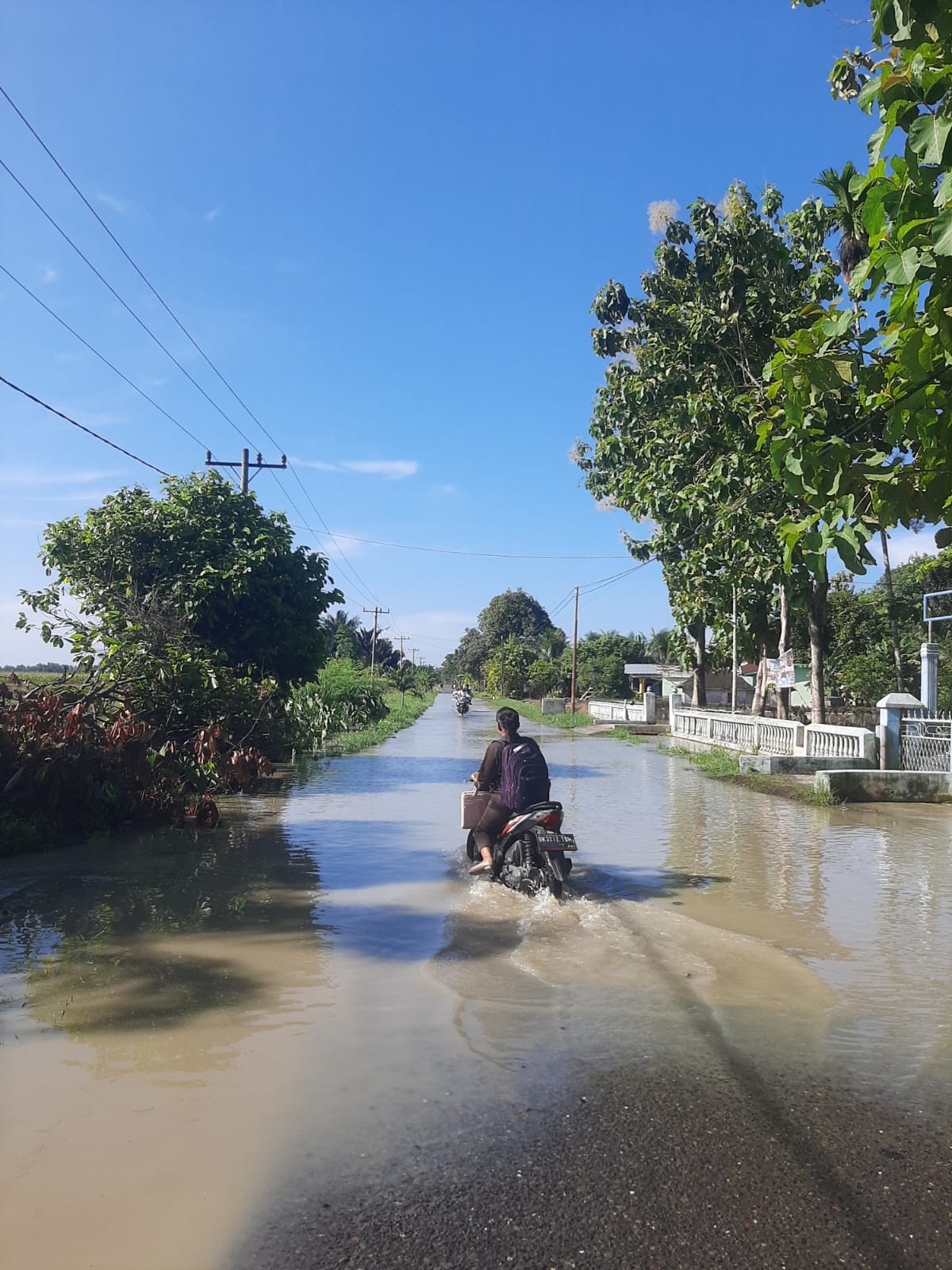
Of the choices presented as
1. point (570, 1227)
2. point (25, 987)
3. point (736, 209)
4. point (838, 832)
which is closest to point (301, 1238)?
point (570, 1227)

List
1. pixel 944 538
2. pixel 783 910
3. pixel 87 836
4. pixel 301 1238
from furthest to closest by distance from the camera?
pixel 87 836 → pixel 783 910 → pixel 944 538 → pixel 301 1238

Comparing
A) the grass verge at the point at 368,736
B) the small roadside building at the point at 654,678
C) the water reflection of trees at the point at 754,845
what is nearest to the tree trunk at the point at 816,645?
the water reflection of trees at the point at 754,845

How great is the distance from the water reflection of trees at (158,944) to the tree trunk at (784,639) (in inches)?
531

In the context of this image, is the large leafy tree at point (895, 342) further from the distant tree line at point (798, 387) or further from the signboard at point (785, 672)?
the signboard at point (785, 672)

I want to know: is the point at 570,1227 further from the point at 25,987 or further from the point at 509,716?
the point at 509,716

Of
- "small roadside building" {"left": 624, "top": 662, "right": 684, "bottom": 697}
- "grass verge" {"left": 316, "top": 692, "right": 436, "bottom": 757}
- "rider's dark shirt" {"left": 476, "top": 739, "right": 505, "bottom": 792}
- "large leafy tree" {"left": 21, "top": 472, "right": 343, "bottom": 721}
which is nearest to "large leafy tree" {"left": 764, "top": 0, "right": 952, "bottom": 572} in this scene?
"rider's dark shirt" {"left": 476, "top": 739, "right": 505, "bottom": 792}

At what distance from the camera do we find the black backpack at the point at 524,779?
8070mm

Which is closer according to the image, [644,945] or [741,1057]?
[741,1057]

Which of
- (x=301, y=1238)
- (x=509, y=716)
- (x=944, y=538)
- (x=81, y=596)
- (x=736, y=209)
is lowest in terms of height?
(x=301, y=1238)

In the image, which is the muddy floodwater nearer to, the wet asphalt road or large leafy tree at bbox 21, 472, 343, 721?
the wet asphalt road

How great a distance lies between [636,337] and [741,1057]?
58.6 ft

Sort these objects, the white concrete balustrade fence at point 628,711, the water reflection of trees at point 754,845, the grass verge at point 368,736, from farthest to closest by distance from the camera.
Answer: the white concrete balustrade fence at point 628,711
the grass verge at point 368,736
the water reflection of trees at point 754,845

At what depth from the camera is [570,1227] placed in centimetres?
310

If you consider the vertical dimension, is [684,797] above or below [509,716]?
below
